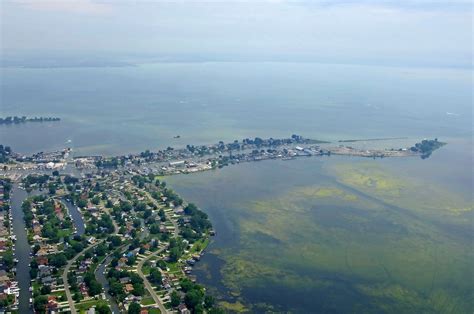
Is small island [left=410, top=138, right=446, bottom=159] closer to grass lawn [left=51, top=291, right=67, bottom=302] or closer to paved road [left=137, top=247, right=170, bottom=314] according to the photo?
paved road [left=137, top=247, right=170, bottom=314]

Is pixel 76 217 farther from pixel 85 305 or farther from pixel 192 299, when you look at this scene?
pixel 192 299

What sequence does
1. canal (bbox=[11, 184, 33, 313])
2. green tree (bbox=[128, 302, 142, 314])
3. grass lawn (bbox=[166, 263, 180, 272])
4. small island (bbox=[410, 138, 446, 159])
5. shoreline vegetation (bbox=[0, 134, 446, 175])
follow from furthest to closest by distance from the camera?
small island (bbox=[410, 138, 446, 159]), shoreline vegetation (bbox=[0, 134, 446, 175]), grass lawn (bbox=[166, 263, 180, 272]), canal (bbox=[11, 184, 33, 313]), green tree (bbox=[128, 302, 142, 314])

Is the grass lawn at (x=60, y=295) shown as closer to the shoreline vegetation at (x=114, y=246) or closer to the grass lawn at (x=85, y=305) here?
the shoreline vegetation at (x=114, y=246)

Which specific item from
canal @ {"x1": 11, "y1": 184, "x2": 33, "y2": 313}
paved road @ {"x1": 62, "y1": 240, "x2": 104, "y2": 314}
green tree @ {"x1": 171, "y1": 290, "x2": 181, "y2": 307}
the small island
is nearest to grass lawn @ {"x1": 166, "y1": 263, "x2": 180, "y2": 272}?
green tree @ {"x1": 171, "y1": 290, "x2": 181, "y2": 307}

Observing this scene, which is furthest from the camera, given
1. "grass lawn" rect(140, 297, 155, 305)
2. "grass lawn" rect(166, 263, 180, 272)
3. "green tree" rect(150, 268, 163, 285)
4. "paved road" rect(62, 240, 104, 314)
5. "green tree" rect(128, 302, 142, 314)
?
"grass lawn" rect(166, 263, 180, 272)

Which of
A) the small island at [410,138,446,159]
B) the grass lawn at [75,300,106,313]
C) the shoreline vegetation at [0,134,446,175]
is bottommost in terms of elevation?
the grass lawn at [75,300,106,313]

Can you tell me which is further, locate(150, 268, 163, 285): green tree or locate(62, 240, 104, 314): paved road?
locate(150, 268, 163, 285): green tree

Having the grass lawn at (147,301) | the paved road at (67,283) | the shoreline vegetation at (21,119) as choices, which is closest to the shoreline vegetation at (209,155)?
the shoreline vegetation at (21,119)

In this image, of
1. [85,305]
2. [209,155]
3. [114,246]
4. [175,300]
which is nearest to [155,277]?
[175,300]

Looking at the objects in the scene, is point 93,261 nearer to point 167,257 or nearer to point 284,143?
point 167,257
